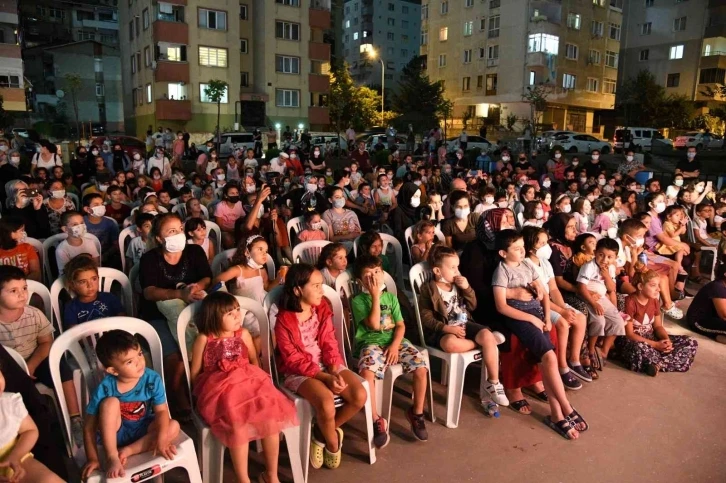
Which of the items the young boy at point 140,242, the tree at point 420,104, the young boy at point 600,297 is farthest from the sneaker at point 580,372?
the tree at point 420,104

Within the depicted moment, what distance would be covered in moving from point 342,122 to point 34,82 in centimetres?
2529

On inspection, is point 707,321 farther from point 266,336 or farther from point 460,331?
point 266,336

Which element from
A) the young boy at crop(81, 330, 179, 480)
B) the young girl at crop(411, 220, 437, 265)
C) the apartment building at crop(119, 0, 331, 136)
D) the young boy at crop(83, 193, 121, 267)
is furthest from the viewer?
the apartment building at crop(119, 0, 331, 136)

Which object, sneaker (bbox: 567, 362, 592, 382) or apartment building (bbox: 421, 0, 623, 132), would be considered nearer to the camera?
sneaker (bbox: 567, 362, 592, 382)

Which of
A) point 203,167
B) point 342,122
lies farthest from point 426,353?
point 342,122

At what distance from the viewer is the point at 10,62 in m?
35.8

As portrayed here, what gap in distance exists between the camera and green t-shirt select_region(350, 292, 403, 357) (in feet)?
12.7

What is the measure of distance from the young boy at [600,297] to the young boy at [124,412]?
3.64 m

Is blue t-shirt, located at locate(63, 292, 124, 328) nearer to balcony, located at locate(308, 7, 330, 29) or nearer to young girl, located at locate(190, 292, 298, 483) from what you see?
young girl, located at locate(190, 292, 298, 483)

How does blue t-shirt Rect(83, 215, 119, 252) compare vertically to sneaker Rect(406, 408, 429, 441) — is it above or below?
above

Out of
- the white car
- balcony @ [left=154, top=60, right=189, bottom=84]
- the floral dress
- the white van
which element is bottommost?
the floral dress

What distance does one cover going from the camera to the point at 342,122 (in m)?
40.1

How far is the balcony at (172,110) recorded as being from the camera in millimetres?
28406

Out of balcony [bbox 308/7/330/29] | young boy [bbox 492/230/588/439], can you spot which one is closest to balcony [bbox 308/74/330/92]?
balcony [bbox 308/7/330/29]
